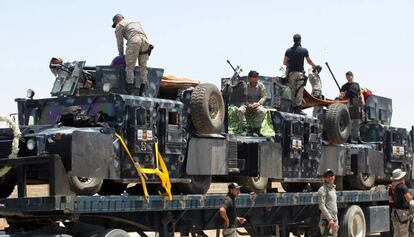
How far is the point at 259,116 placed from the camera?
53.5 ft

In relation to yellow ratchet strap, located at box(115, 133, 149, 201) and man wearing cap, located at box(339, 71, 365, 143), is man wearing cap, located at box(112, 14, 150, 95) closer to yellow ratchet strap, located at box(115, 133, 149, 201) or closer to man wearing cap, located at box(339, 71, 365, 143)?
yellow ratchet strap, located at box(115, 133, 149, 201)

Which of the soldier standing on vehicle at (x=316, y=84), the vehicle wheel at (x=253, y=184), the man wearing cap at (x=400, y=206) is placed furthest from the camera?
the soldier standing on vehicle at (x=316, y=84)

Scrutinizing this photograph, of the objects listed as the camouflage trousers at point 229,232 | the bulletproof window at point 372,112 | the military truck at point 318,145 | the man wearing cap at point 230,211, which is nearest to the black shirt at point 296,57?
the military truck at point 318,145

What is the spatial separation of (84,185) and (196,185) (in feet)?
9.46

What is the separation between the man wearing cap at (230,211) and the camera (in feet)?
44.9

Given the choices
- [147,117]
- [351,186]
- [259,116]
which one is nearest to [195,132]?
[147,117]

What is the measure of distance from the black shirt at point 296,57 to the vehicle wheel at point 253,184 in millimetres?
3098

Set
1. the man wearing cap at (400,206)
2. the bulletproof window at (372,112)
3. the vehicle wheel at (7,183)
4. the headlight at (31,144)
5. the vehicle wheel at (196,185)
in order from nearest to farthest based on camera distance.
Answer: the headlight at (31,144) → the vehicle wheel at (7,183) → the vehicle wheel at (196,185) → the man wearing cap at (400,206) → the bulletproof window at (372,112)

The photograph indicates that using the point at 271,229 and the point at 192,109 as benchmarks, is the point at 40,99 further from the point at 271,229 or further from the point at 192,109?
the point at 271,229

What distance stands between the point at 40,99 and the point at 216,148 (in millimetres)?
3037

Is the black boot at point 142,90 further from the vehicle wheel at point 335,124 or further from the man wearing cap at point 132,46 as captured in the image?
the vehicle wheel at point 335,124

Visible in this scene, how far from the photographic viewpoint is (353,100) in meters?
20.2

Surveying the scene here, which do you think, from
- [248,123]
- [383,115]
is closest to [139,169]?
[248,123]

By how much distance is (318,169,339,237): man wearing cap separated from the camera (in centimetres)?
1480
